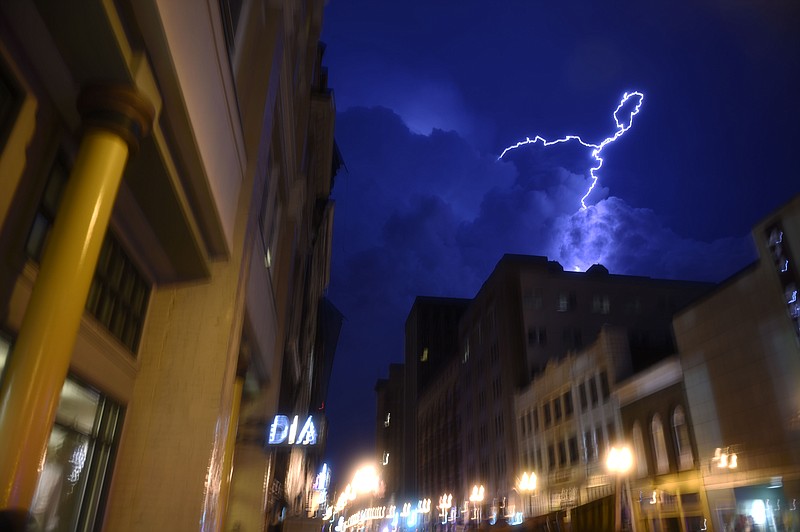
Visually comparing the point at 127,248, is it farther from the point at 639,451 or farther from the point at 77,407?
the point at 639,451

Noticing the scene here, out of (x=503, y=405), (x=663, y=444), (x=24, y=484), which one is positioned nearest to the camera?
(x=24, y=484)

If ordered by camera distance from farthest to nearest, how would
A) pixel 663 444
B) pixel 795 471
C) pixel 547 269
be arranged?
pixel 547 269 < pixel 663 444 < pixel 795 471

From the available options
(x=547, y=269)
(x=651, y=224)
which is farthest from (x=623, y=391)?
(x=651, y=224)

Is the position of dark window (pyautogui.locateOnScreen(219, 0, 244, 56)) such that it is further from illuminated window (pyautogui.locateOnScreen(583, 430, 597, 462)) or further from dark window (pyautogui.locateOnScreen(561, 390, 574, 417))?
dark window (pyautogui.locateOnScreen(561, 390, 574, 417))

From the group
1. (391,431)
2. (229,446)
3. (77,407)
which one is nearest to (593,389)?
(229,446)

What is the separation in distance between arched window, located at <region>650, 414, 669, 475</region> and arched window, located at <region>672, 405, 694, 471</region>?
83 centimetres

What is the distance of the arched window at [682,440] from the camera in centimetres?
2409

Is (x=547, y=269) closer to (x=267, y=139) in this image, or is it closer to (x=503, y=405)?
(x=503, y=405)

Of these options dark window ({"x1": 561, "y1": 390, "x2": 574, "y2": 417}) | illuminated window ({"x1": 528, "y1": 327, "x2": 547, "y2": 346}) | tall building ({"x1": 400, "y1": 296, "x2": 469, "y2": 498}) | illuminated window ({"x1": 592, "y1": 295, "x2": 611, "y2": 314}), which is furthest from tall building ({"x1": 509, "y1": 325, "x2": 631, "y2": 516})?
tall building ({"x1": 400, "y1": 296, "x2": 469, "y2": 498})

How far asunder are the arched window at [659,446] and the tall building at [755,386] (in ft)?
9.55

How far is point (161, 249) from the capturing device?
7734 mm

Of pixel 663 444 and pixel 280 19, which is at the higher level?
pixel 280 19

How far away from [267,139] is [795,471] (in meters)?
20.1

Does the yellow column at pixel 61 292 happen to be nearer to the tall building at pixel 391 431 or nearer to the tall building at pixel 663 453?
the tall building at pixel 663 453
